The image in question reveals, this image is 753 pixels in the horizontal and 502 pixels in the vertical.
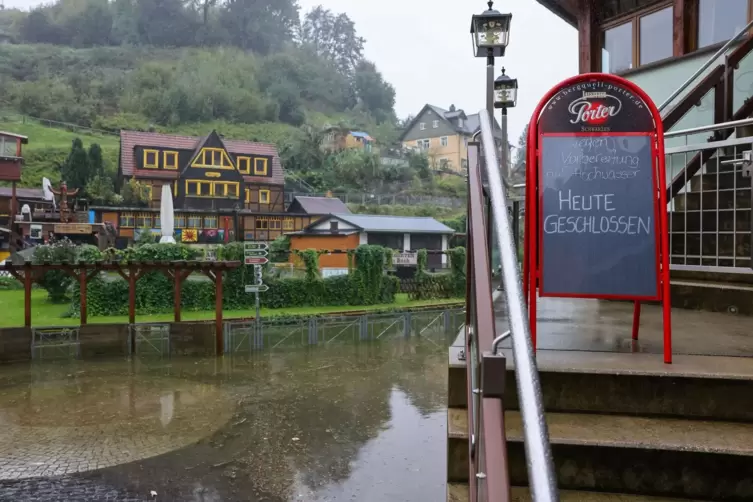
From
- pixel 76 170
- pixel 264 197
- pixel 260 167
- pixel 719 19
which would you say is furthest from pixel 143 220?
pixel 719 19

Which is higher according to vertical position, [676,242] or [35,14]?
[35,14]

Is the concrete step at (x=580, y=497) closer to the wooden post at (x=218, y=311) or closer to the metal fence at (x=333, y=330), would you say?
the wooden post at (x=218, y=311)

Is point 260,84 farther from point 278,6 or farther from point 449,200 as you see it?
point 449,200

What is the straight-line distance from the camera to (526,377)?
1396 mm

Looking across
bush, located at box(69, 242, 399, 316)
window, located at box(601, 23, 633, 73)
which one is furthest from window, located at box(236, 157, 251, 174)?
window, located at box(601, 23, 633, 73)

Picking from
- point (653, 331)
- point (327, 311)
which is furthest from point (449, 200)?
point (653, 331)

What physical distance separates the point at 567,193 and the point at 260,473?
668 cm

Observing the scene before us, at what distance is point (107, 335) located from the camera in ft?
56.5

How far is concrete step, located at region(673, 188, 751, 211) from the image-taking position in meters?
5.22

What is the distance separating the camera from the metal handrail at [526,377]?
1165 mm

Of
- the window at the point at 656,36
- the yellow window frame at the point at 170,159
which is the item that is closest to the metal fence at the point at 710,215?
the window at the point at 656,36

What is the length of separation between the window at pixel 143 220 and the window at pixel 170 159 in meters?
6.66

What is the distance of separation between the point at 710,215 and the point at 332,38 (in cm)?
13415

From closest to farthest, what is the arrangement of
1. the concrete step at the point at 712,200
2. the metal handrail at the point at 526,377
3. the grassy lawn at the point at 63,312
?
the metal handrail at the point at 526,377 → the concrete step at the point at 712,200 → the grassy lawn at the point at 63,312
